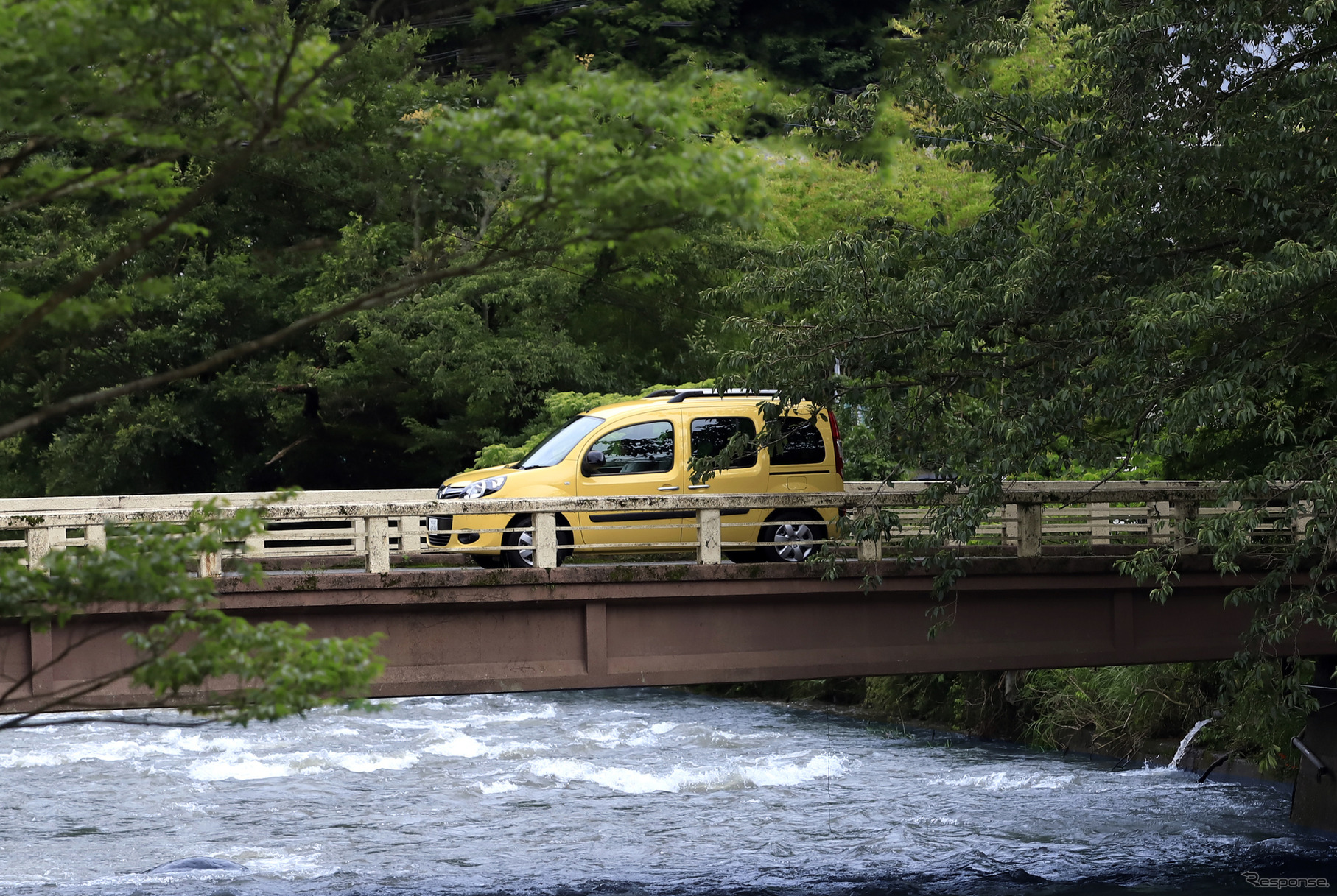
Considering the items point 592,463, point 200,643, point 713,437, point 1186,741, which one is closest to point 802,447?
point 713,437

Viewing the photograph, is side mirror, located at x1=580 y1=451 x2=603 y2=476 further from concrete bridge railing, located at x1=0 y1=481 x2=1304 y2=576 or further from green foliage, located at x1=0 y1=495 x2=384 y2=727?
green foliage, located at x1=0 y1=495 x2=384 y2=727

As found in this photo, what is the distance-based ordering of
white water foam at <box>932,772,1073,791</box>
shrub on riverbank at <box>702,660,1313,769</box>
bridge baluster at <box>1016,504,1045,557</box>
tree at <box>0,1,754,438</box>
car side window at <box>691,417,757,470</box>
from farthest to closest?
1. white water foam at <box>932,772,1073,791</box>
2. shrub on riverbank at <box>702,660,1313,769</box>
3. car side window at <box>691,417,757,470</box>
4. bridge baluster at <box>1016,504,1045,557</box>
5. tree at <box>0,1,754,438</box>

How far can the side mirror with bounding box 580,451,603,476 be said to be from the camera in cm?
1409

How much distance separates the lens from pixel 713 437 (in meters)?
14.4

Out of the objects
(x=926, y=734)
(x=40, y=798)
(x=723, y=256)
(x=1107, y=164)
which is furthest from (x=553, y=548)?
(x=723, y=256)

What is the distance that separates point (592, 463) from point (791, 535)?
2.11 meters

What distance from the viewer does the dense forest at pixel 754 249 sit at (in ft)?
18.9

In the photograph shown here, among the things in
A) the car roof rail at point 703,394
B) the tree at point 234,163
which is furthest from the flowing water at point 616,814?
the tree at point 234,163

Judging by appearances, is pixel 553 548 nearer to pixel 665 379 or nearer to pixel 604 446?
pixel 604 446

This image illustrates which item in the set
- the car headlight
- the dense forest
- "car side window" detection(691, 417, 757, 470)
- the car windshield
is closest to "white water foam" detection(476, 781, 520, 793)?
the car windshield

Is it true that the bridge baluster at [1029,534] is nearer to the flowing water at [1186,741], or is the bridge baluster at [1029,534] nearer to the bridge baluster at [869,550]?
the bridge baluster at [869,550]

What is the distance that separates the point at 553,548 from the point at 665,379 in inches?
733

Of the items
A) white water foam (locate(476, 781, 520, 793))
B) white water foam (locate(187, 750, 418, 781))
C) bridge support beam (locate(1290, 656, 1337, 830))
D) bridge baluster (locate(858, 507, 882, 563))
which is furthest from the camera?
white water foam (locate(187, 750, 418, 781))

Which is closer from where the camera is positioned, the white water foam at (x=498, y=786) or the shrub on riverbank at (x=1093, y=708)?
the shrub on riverbank at (x=1093, y=708)
